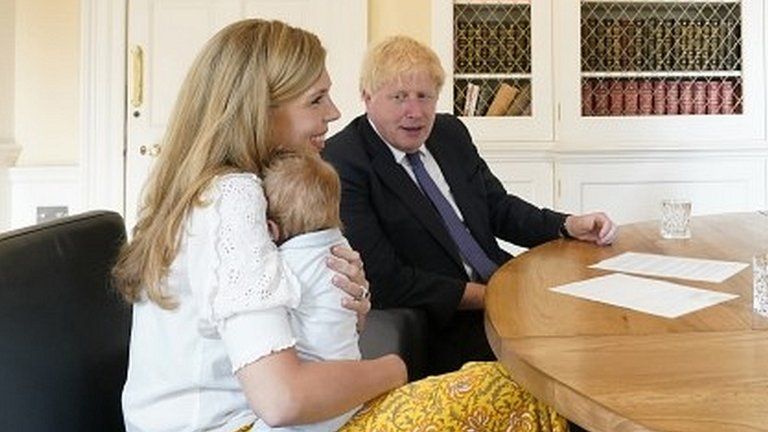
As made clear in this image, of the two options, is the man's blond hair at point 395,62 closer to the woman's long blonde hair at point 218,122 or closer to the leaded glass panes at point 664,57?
the woman's long blonde hair at point 218,122

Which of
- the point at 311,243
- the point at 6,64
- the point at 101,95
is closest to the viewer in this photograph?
the point at 311,243

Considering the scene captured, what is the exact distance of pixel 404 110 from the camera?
2016 millimetres

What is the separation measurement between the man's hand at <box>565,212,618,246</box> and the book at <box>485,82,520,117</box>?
1.46m

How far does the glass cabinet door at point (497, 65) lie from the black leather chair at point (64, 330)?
209 cm

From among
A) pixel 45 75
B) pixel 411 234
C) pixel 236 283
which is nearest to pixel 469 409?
pixel 236 283

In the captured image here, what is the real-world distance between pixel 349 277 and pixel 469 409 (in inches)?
9.9

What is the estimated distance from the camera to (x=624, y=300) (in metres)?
1.22

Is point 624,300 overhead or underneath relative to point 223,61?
underneath

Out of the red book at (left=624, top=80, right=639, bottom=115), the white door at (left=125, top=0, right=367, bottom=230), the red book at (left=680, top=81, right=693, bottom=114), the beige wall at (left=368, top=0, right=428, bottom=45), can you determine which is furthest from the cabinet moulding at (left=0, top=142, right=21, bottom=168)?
the red book at (left=680, top=81, right=693, bottom=114)

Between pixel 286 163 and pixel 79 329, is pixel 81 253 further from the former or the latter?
pixel 286 163

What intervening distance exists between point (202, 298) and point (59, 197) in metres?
2.91

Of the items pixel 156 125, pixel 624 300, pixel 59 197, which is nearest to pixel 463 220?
pixel 624 300

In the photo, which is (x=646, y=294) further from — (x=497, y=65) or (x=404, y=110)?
(x=497, y=65)

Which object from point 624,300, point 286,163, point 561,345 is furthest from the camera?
point 624,300
